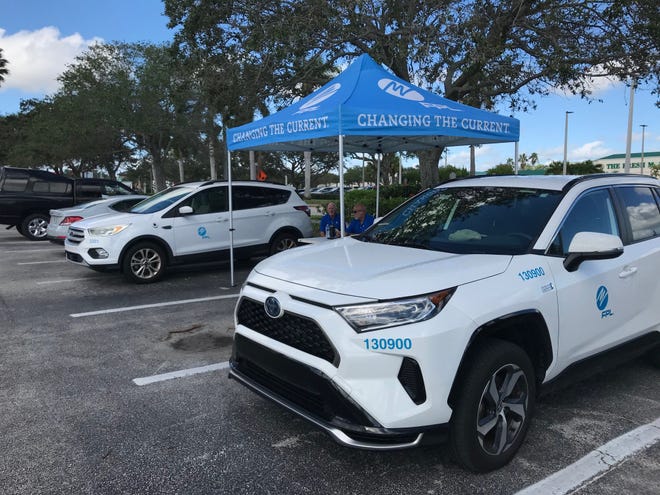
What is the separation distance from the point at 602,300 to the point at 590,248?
53cm

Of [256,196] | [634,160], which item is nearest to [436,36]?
[256,196]

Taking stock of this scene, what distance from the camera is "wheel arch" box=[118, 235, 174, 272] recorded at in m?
8.05

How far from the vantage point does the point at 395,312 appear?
2520mm

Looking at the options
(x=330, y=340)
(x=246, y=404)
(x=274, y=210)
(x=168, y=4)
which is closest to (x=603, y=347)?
(x=330, y=340)

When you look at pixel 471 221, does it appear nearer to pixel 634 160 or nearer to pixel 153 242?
pixel 153 242

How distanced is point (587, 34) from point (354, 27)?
18.4 feet

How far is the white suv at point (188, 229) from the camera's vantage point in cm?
803

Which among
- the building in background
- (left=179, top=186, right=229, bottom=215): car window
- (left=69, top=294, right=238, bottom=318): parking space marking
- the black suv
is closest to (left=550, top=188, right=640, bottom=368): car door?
(left=69, top=294, right=238, bottom=318): parking space marking

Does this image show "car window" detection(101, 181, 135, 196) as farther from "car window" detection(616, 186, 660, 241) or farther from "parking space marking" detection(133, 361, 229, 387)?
"car window" detection(616, 186, 660, 241)

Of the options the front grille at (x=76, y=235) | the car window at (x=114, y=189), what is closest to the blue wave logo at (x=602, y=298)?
the front grille at (x=76, y=235)

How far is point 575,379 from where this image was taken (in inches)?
129

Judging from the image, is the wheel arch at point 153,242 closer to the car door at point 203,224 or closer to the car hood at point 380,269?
the car door at point 203,224

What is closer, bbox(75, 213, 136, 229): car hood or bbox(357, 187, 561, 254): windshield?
bbox(357, 187, 561, 254): windshield

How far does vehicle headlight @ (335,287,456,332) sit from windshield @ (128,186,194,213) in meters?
6.87
